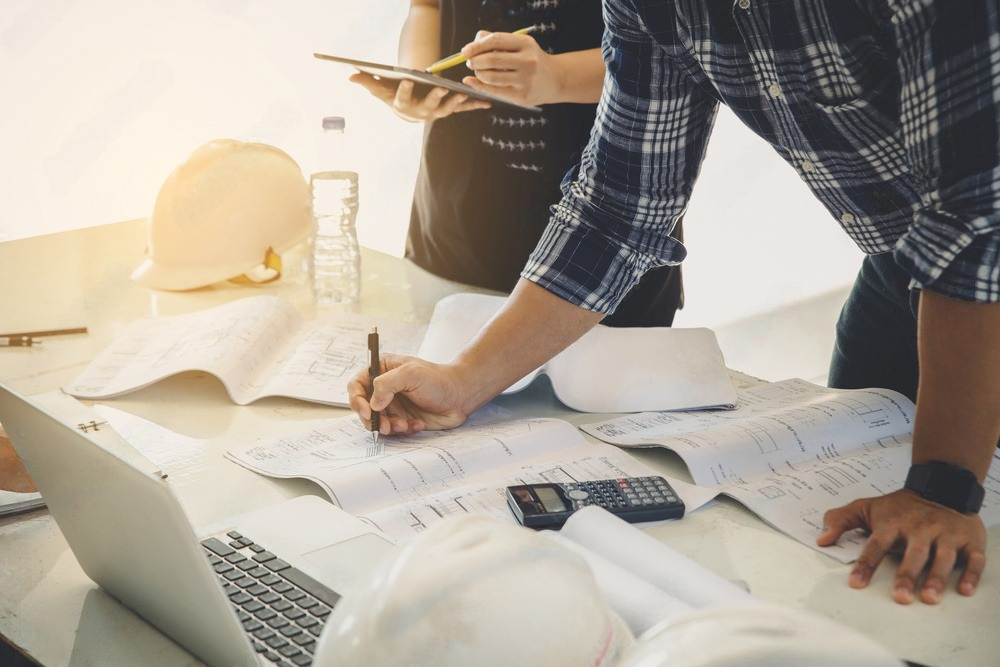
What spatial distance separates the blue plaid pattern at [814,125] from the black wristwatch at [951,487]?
17 centimetres

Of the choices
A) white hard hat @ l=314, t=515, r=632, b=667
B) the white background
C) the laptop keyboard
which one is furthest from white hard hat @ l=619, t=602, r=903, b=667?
the white background

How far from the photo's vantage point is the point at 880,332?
1422 mm

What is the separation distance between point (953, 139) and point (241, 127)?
284cm

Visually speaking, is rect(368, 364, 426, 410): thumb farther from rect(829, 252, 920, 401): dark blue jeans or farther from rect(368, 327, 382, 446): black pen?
rect(829, 252, 920, 401): dark blue jeans

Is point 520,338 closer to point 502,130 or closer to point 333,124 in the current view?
point 502,130

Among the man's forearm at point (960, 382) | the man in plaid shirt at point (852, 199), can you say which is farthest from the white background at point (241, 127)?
the man's forearm at point (960, 382)

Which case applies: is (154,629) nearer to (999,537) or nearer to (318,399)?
(318,399)

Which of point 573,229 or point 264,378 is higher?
point 573,229

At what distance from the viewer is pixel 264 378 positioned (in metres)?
1.37

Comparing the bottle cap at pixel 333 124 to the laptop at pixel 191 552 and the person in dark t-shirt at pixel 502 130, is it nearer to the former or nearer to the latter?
the person in dark t-shirt at pixel 502 130

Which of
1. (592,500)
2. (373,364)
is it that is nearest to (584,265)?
(373,364)

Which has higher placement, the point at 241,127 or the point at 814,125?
the point at 814,125

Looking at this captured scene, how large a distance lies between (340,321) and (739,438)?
2.31ft

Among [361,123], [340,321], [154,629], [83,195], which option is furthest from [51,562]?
[361,123]
